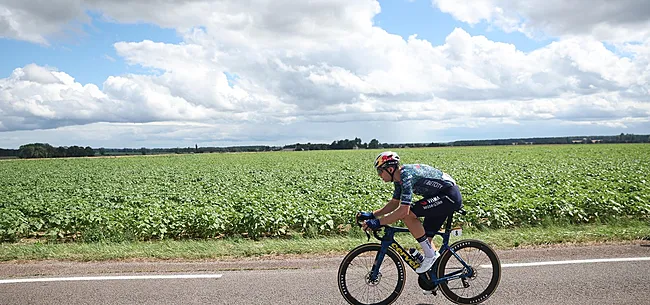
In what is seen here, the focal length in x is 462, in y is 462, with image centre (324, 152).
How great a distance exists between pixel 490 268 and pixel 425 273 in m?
0.77

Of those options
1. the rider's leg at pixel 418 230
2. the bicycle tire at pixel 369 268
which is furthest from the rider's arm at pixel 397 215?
the bicycle tire at pixel 369 268

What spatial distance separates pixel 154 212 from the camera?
1156cm

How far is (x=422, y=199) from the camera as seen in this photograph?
5.40 m

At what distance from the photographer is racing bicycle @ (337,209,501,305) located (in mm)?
5512

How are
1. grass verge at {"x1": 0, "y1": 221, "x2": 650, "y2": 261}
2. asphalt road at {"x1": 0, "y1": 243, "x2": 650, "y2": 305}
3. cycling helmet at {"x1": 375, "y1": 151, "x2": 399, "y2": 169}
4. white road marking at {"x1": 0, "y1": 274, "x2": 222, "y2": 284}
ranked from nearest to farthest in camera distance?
cycling helmet at {"x1": 375, "y1": 151, "x2": 399, "y2": 169}, asphalt road at {"x1": 0, "y1": 243, "x2": 650, "y2": 305}, white road marking at {"x1": 0, "y1": 274, "x2": 222, "y2": 284}, grass verge at {"x1": 0, "y1": 221, "x2": 650, "y2": 261}

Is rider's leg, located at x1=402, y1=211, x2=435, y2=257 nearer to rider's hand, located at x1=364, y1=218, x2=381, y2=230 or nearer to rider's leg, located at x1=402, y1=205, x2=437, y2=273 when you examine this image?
rider's leg, located at x1=402, y1=205, x2=437, y2=273

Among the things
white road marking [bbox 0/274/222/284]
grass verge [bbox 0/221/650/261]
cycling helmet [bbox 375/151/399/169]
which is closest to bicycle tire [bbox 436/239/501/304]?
cycling helmet [bbox 375/151/399/169]

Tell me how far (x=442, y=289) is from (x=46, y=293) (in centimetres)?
526

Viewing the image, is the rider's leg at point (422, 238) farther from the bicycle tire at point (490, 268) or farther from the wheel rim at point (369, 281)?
the wheel rim at point (369, 281)

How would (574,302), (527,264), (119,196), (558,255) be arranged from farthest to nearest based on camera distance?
(119,196)
(558,255)
(527,264)
(574,302)

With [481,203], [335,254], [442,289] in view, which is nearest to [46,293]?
[335,254]

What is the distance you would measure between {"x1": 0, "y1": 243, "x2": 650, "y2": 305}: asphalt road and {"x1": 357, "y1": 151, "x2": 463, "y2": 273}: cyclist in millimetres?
916

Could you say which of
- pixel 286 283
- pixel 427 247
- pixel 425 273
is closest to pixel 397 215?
pixel 427 247

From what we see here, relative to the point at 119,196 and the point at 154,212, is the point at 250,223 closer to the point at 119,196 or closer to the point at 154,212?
the point at 154,212
